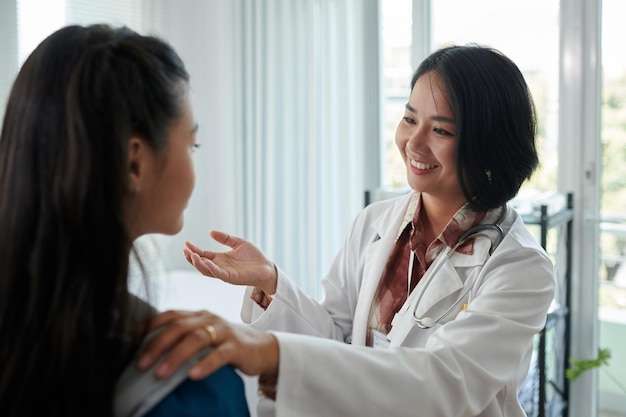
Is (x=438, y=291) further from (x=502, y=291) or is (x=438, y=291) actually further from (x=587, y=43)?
(x=587, y=43)

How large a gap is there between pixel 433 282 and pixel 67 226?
35.0 inches

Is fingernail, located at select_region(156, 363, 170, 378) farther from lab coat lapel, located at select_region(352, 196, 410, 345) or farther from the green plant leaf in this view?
the green plant leaf

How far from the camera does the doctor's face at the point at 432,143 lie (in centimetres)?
154

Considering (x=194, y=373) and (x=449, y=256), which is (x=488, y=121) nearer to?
(x=449, y=256)

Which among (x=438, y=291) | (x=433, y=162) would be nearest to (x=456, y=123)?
(x=433, y=162)

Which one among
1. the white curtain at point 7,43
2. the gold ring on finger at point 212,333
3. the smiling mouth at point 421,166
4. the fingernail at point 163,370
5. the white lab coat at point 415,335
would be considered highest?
the white curtain at point 7,43

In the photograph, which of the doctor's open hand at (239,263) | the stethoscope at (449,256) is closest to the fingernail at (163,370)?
the doctor's open hand at (239,263)

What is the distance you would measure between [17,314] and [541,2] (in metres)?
2.40

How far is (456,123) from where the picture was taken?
150 cm

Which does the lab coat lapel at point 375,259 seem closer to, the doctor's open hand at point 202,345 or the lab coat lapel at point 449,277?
the lab coat lapel at point 449,277

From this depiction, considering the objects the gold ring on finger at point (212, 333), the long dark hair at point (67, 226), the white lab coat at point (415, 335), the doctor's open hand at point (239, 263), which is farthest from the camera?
the doctor's open hand at point (239, 263)

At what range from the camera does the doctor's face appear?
1.54m

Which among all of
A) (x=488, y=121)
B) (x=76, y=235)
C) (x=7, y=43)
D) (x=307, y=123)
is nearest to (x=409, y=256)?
(x=488, y=121)

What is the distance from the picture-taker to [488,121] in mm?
1475
